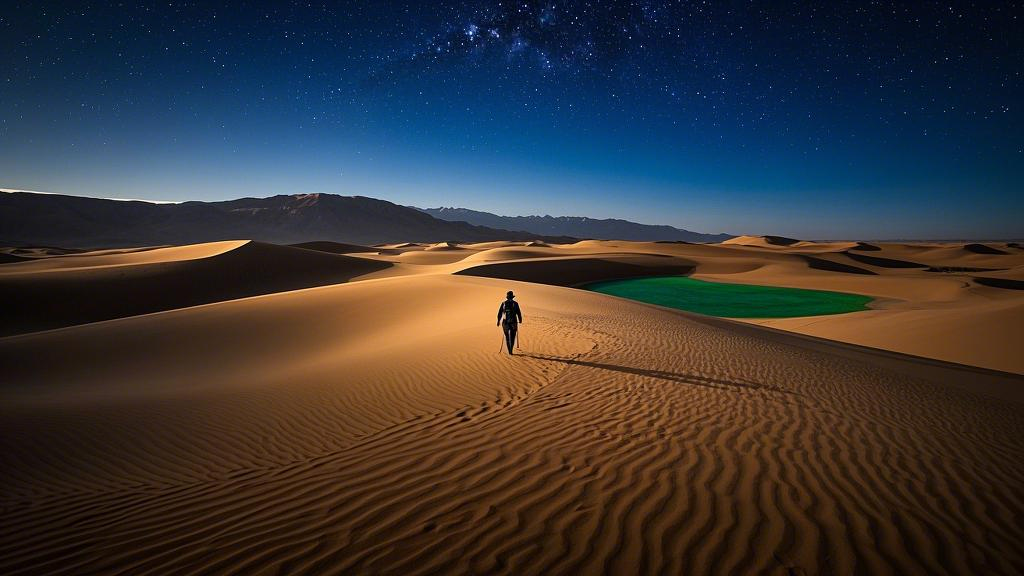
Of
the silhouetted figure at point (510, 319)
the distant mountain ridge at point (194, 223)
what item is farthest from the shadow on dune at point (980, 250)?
the silhouetted figure at point (510, 319)

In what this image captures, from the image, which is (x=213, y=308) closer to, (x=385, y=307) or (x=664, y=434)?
(x=385, y=307)

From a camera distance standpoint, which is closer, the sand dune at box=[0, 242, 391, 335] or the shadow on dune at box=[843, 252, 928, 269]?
the sand dune at box=[0, 242, 391, 335]

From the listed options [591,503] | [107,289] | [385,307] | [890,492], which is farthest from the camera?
[107,289]

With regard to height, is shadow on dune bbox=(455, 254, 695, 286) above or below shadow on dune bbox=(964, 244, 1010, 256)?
below

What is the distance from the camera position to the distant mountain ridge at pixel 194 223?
118 metres

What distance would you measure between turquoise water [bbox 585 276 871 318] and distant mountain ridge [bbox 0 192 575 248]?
111 meters

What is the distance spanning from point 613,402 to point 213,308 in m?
15.9

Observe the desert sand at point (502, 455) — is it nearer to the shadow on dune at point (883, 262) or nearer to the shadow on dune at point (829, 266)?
the shadow on dune at point (829, 266)

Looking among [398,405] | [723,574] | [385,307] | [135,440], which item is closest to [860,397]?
[723,574]

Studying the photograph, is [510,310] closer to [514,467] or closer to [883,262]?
[514,467]

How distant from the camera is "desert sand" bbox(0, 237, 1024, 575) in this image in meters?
3.30

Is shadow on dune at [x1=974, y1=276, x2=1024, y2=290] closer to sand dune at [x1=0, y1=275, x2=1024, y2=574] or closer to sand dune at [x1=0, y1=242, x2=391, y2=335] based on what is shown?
sand dune at [x1=0, y1=275, x2=1024, y2=574]

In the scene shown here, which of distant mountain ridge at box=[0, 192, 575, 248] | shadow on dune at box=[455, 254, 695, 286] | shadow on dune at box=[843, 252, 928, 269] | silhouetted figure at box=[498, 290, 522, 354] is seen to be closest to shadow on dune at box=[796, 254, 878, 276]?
shadow on dune at box=[843, 252, 928, 269]

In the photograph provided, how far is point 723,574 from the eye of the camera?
302 cm
